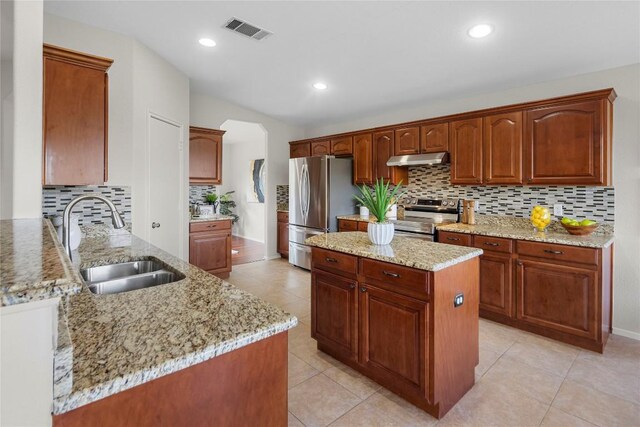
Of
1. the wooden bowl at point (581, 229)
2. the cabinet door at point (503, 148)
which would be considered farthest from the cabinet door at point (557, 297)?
the cabinet door at point (503, 148)

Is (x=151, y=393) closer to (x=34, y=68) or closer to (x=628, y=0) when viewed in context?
(x=34, y=68)

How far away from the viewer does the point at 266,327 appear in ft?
3.21

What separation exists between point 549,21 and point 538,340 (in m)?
2.52

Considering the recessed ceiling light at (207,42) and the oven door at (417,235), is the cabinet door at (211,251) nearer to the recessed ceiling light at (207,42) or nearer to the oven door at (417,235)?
the recessed ceiling light at (207,42)

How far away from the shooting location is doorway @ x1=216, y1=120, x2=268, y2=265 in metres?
7.66

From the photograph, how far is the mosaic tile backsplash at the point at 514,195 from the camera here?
3.02m

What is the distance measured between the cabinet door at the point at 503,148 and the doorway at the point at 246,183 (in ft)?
15.9

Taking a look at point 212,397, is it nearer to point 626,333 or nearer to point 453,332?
point 453,332

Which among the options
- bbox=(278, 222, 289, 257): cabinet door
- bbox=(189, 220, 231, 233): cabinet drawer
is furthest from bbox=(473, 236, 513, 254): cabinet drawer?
bbox=(278, 222, 289, 257): cabinet door

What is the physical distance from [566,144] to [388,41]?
5.97 ft

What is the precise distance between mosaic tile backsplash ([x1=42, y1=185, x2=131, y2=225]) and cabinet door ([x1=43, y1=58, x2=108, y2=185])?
71 centimetres

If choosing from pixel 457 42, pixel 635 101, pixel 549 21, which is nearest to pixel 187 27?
pixel 457 42

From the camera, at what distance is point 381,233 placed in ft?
7.51

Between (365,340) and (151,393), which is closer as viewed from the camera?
(151,393)
